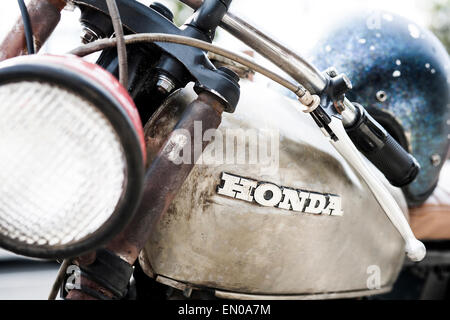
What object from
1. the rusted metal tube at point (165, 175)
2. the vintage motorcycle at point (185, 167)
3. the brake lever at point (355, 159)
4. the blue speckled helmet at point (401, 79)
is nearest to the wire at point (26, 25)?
the vintage motorcycle at point (185, 167)

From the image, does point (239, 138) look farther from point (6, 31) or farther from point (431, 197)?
point (431, 197)

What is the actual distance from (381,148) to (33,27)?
1.74 ft

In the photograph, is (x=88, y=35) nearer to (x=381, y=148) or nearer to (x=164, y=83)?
(x=164, y=83)

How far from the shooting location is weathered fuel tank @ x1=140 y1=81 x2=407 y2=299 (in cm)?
59

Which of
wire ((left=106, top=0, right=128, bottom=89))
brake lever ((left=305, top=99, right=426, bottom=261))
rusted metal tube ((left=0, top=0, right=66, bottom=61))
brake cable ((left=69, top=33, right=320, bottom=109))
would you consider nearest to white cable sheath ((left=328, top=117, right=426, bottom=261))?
brake lever ((left=305, top=99, right=426, bottom=261))

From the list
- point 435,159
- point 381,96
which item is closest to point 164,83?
point 381,96

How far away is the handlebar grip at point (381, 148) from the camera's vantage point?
0.63 meters

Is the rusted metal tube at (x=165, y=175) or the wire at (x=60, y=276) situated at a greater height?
the rusted metal tube at (x=165, y=175)

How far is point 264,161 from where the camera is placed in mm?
621

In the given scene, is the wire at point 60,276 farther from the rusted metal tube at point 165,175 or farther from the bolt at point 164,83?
the bolt at point 164,83
